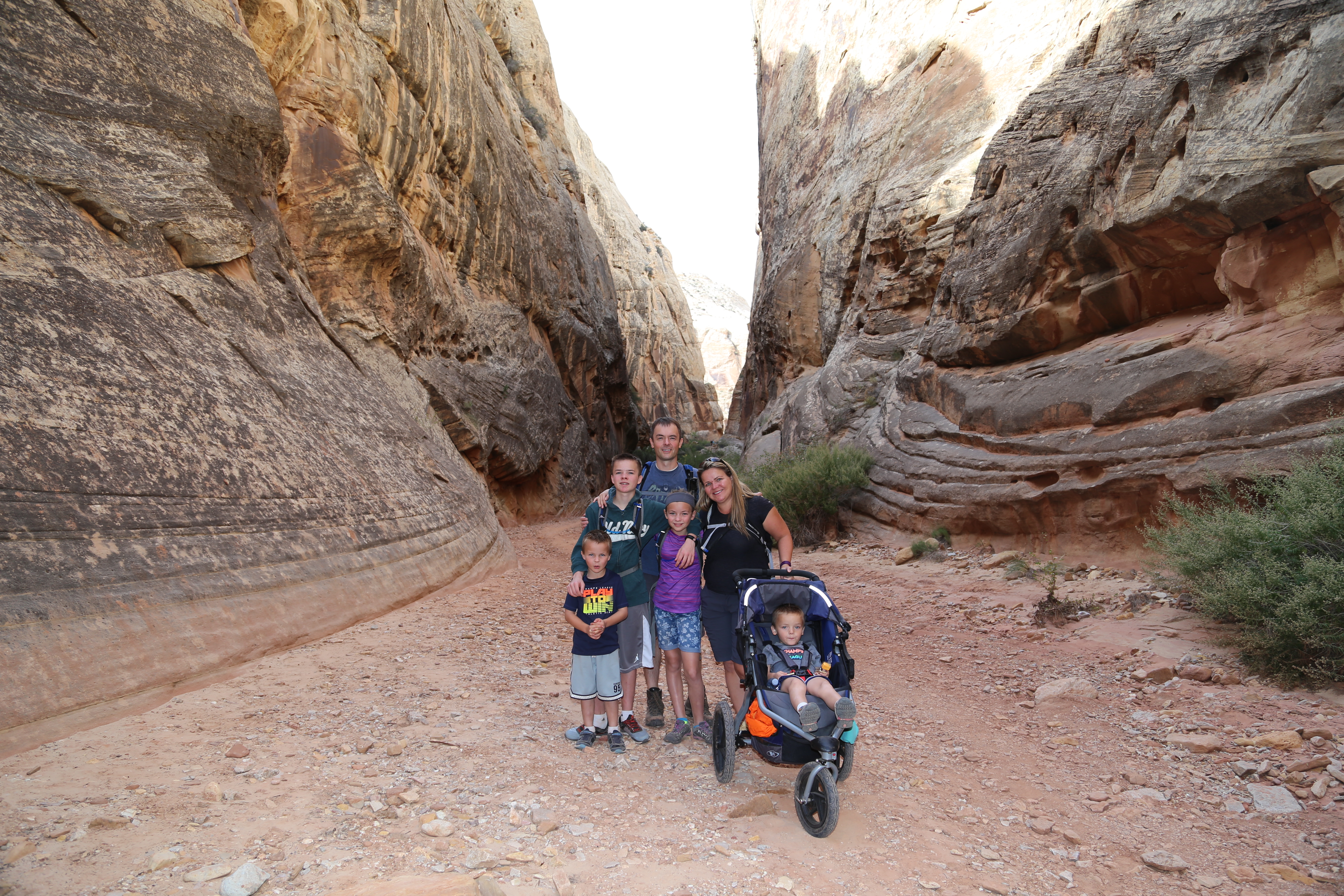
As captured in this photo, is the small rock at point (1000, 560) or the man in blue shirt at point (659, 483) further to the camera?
the small rock at point (1000, 560)

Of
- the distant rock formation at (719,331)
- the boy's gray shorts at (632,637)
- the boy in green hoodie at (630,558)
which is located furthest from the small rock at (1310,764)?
the distant rock formation at (719,331)

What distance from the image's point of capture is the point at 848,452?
13297mm

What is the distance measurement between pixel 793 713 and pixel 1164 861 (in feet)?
5.19

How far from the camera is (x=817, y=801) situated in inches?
124

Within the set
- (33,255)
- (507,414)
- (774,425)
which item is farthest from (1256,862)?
(774,425)

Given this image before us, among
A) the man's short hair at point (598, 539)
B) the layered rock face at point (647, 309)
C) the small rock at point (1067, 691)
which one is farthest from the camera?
the layered rock face at point (647, 309)

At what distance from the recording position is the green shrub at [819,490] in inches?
506

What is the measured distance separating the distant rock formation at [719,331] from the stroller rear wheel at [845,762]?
230 feet

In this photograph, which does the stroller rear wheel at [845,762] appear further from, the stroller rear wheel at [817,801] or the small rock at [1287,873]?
the small rock at [1287,873]

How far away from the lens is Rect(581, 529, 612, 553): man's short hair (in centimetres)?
395

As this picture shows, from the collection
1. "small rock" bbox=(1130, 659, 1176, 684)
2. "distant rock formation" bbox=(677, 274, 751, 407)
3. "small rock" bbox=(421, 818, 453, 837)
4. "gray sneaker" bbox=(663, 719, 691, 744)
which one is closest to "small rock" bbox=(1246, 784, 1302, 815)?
"small rock" bbox=(1130, 659, 1176, 684)

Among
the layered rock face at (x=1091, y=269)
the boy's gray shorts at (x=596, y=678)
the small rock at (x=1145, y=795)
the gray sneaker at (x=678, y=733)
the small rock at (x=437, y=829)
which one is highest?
the layered rock face at (x=1091, y=269)

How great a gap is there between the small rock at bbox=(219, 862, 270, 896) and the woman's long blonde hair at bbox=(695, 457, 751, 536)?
2.59 metres

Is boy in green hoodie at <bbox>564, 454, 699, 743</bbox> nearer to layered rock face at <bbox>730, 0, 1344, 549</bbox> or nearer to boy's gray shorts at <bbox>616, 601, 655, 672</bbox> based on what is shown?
A: boy's gray shorts at <bbox>616, 601, 655, 672</bbox>
